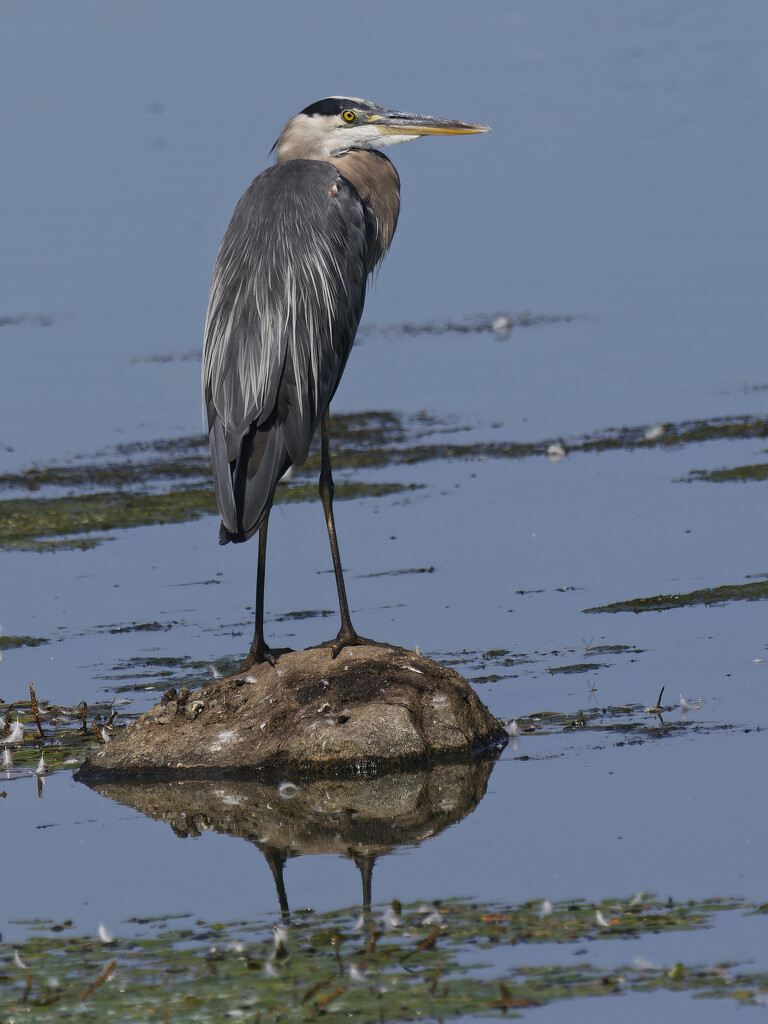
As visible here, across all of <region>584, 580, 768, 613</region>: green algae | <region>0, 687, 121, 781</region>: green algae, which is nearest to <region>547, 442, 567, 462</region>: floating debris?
<region>584, 580, 768, 613</region>: green algae

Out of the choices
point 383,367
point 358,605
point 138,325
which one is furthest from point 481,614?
point 138,325

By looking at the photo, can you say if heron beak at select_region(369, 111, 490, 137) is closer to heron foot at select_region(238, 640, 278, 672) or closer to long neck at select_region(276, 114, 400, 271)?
long neck at select_region(276, 114, 400, 271)

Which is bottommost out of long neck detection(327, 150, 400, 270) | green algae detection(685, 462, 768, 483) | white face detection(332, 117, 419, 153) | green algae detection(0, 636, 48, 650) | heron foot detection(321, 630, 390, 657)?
green algae detection(0, 636, 48, 650)

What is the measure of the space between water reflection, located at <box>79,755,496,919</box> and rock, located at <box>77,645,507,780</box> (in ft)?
0.29

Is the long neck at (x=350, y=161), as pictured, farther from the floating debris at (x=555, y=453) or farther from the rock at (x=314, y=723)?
the floating debris at (x=555, y=453)

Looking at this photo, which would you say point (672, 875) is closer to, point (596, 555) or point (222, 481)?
point (222, 481)

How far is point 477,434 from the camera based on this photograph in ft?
54.9

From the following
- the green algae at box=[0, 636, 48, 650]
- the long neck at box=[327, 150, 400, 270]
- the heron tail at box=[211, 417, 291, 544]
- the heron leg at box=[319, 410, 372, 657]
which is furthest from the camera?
the green algae at box=[0, 636, 48, 650]

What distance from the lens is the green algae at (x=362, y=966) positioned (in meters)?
5.06

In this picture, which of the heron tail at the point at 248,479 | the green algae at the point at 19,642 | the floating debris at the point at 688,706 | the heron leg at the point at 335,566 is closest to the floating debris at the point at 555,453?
the green algae at the point at 19,642

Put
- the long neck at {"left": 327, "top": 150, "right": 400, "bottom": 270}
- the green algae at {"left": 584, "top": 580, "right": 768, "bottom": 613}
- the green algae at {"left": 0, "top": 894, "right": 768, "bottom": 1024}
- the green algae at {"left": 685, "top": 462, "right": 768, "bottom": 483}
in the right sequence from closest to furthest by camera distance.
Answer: the green algae at {"left": 0, "top": 894, "right": 768, "bottom": 1024}, the long neck at {"left": 327, "top": 150, "right": 400, "bottom": 270}, the green algae at {"left": 584, "top": 580, "right": 768, "bottom": 613}, the green algae at {"left": 685, "top": 462, "right": 768, "bottom": 483}

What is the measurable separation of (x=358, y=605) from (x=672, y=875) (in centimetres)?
511

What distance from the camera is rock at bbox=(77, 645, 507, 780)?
→ 7.59m

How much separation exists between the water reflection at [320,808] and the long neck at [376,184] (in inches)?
114
